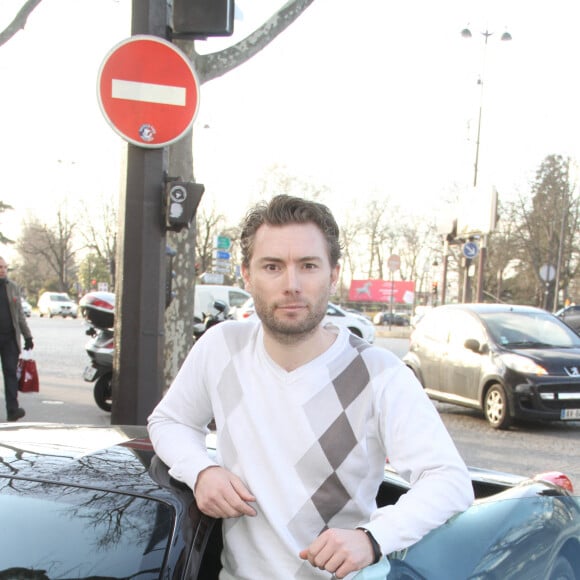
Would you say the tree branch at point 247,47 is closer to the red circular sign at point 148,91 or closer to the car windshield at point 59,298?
the red circular sign at point 148,91

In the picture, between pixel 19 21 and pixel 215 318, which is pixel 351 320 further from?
pixel 19 21

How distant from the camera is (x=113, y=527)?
1.66m

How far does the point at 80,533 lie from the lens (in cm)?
164

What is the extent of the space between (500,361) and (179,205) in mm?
5600

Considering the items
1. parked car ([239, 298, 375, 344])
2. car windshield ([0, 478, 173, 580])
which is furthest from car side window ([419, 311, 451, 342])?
parked car ([239, 298, 375, 344])

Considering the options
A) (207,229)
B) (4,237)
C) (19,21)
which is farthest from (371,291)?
(19,21)

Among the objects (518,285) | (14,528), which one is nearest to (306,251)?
(14,528)

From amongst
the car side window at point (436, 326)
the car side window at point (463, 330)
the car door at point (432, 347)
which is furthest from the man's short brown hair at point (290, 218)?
the car side window at point (436, 326)

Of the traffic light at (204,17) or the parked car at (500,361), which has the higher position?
the traffic light at (204,17)

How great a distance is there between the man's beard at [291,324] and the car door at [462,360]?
24.3ft

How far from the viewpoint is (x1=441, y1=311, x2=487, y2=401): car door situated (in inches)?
360

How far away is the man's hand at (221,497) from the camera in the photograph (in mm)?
1827

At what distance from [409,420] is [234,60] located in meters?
5.51

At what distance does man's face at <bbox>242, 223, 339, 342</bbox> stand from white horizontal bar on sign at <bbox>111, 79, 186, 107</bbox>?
2.42 metres
